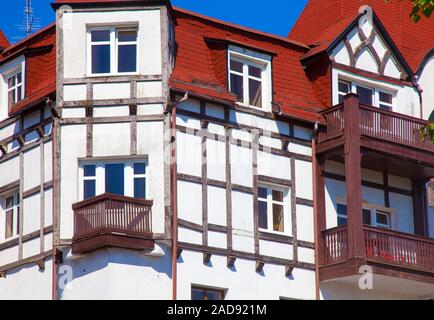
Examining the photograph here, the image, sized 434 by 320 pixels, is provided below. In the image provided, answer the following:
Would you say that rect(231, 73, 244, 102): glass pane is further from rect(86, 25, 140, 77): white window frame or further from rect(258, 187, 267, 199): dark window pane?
rect(86, 25, 140, 77): white window frame

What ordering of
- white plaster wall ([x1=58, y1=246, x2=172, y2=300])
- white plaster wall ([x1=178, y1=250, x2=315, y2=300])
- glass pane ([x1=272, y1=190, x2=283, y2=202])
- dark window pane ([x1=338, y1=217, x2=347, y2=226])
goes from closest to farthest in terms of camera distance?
white plaster wall ([x1=58, y1=246, x2=172, y2=300]) → white plaster wall ([x1=178, y1=250, x2=315, y2=300]) → glass pane ([x1=272, y1=190, x2=283, y2=202]) → dark window pane ([x1=338, y1=217, x2=347, y2=226])

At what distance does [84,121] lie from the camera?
115 ft

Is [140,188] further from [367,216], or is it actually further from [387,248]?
[367,216]

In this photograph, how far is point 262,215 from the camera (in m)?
36.9

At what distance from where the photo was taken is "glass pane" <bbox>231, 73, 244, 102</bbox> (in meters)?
37.2

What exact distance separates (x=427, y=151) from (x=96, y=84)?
9.78m

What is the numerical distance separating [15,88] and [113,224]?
21.4 ft

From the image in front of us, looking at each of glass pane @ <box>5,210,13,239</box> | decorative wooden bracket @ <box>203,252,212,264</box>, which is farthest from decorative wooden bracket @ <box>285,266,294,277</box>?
glass pane @ <box>5,210,13,239</box>

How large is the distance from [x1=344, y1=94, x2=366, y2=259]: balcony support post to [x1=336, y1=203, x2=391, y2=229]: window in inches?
71.2

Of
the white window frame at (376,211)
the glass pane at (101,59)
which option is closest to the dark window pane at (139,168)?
the glass pane at (101,59)

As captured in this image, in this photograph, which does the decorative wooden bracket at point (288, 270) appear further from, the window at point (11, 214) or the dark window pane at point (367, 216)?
the window at point (11, 214)

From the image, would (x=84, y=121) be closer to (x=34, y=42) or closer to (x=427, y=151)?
(x=34, y=42)
